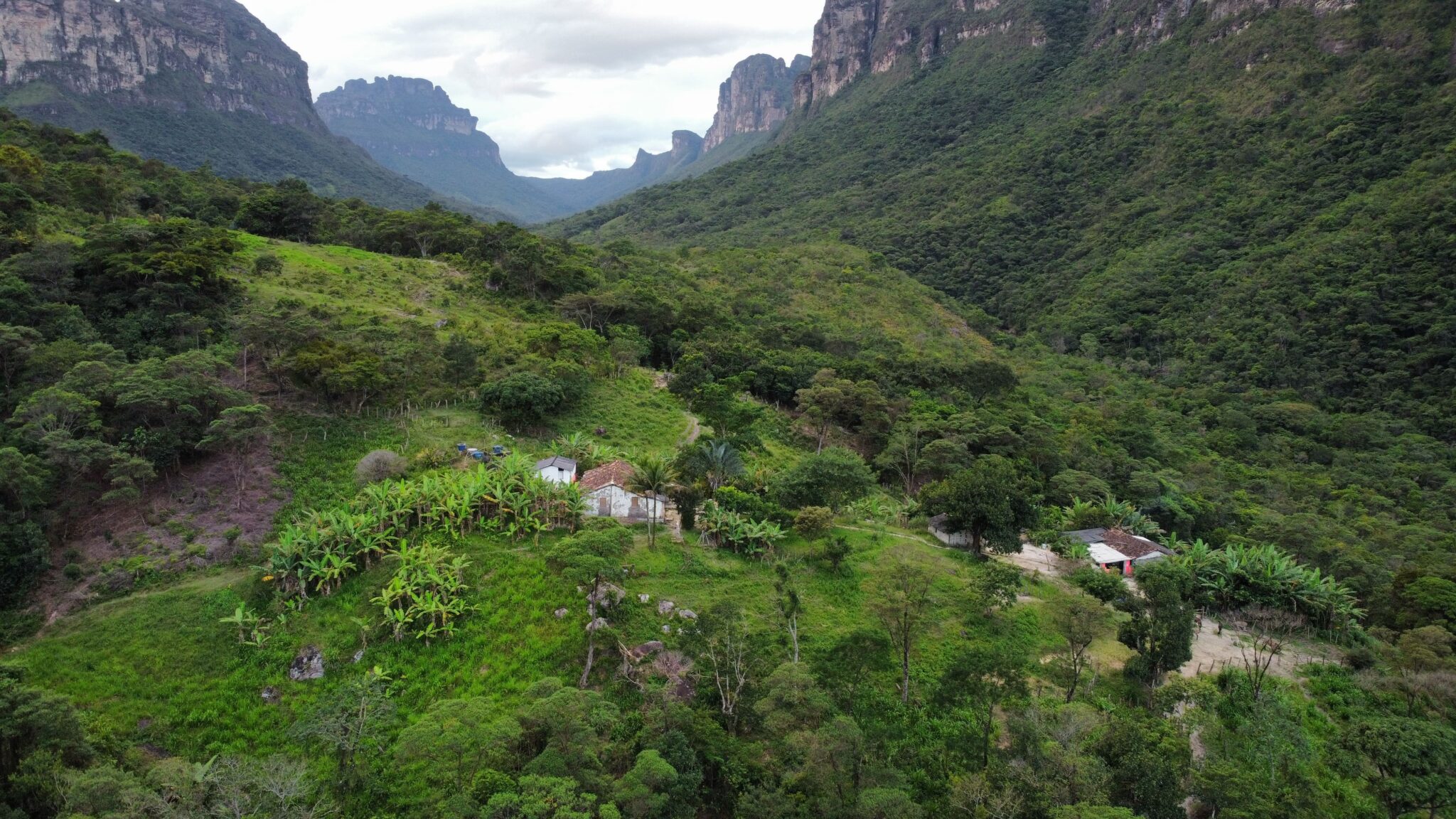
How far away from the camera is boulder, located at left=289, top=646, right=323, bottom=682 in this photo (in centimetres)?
1784

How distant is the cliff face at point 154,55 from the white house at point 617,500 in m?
159

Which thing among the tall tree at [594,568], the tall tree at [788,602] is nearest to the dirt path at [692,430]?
the tall tree at [788,602]

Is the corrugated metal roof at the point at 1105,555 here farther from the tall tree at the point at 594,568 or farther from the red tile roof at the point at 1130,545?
the tall tree at the point at 594,568

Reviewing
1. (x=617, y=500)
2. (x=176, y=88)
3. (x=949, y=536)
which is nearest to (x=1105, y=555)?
(x=949, y=536)

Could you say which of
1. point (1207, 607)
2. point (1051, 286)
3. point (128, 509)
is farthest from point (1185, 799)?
point (1051, 286)

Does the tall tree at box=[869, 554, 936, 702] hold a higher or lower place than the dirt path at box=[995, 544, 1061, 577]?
higher

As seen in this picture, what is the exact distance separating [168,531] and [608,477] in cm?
1383

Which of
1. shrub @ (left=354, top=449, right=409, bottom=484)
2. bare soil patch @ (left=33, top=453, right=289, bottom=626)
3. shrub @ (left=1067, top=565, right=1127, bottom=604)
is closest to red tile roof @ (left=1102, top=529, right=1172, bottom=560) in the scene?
shrub @ (left=1067, top=565, right=1127, bottom=604)

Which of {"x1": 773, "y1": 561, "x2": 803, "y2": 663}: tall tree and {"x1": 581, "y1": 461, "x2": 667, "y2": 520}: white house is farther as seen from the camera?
{"x1": 581, "y1": 461, "x2": 667, "y2": 520}: white house

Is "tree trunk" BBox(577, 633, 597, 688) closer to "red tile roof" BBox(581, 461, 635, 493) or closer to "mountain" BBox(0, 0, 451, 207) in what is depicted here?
"red tile roof" BBox(581, 461, 635, 493)

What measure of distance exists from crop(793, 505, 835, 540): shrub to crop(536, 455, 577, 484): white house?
8.48m

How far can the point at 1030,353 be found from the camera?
72375 mm

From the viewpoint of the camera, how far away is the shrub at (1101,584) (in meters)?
21.0

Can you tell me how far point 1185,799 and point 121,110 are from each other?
584 feet
